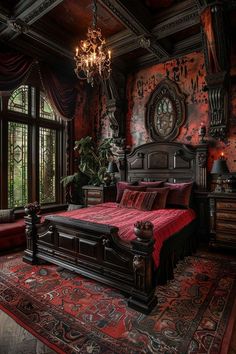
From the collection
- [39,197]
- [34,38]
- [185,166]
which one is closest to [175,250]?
[185,166]

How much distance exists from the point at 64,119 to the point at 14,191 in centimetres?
185

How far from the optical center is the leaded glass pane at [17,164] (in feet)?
14.1

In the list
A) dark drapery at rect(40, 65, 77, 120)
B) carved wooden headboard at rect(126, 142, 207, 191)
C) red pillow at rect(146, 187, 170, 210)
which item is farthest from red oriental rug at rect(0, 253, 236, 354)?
dark drapery at rect(40, 65, 77, 120)

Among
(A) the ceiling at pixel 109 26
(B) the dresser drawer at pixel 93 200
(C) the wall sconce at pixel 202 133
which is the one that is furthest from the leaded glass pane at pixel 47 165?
(C) the wall sconce at pixel 202 133

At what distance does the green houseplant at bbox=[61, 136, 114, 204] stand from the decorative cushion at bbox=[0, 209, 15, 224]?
1.33 metres

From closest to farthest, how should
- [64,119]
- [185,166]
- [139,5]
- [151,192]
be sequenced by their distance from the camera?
[139,5]
[151,192]
[185,166]
[64,119]

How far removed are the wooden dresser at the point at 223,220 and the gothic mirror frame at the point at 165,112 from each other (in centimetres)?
158

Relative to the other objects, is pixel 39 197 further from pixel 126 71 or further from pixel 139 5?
pixel 139 5

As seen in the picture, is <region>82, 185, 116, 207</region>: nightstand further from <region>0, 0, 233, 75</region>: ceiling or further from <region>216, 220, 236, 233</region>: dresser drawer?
A: <region>0, 0, 233, 75</region>: ceiling

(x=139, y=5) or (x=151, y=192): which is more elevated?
(x=139, y=5)

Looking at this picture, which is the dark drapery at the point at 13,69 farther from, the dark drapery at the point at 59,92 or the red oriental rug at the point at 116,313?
the red oriental rug at the point at 116,313

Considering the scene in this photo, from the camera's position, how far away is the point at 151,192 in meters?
3.66

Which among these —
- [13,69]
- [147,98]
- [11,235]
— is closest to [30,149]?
[13,69]

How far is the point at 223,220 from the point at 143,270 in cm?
195
